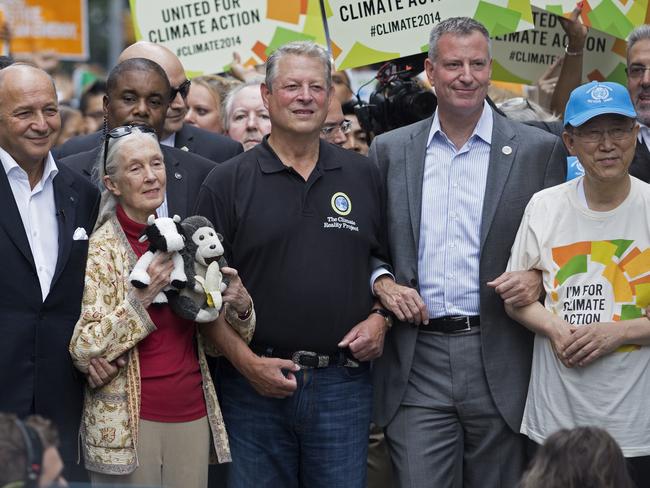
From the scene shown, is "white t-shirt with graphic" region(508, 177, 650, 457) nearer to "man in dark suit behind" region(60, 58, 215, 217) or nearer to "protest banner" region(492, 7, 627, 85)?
"man in dark suit behind" region(60, 58, 215, 217)

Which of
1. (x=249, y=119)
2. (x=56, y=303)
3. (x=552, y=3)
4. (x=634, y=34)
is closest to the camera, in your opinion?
(x=56, y=303)

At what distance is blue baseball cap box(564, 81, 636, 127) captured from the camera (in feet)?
16.0

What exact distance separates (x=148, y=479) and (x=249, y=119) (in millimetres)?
2745

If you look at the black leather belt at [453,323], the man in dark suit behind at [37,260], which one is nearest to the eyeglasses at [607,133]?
the black leather belt at [453,323]

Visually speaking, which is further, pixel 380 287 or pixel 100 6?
pixel 100 6

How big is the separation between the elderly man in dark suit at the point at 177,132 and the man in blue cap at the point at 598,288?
2086 mm

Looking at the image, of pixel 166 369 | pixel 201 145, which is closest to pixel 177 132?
pixel 201 145

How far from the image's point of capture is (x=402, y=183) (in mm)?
5363

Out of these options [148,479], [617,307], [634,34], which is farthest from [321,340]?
[634,34]

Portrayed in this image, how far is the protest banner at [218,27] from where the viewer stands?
7.52 m

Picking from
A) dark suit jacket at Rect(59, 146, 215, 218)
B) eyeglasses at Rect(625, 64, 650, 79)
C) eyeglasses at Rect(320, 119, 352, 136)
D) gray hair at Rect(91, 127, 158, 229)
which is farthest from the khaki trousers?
eyeglasses at Rect(625, 64, 650, 79)

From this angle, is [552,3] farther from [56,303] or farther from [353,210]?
[56,303]

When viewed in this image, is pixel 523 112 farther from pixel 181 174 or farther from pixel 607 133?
pixel 181 174

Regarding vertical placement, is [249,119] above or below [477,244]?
above
